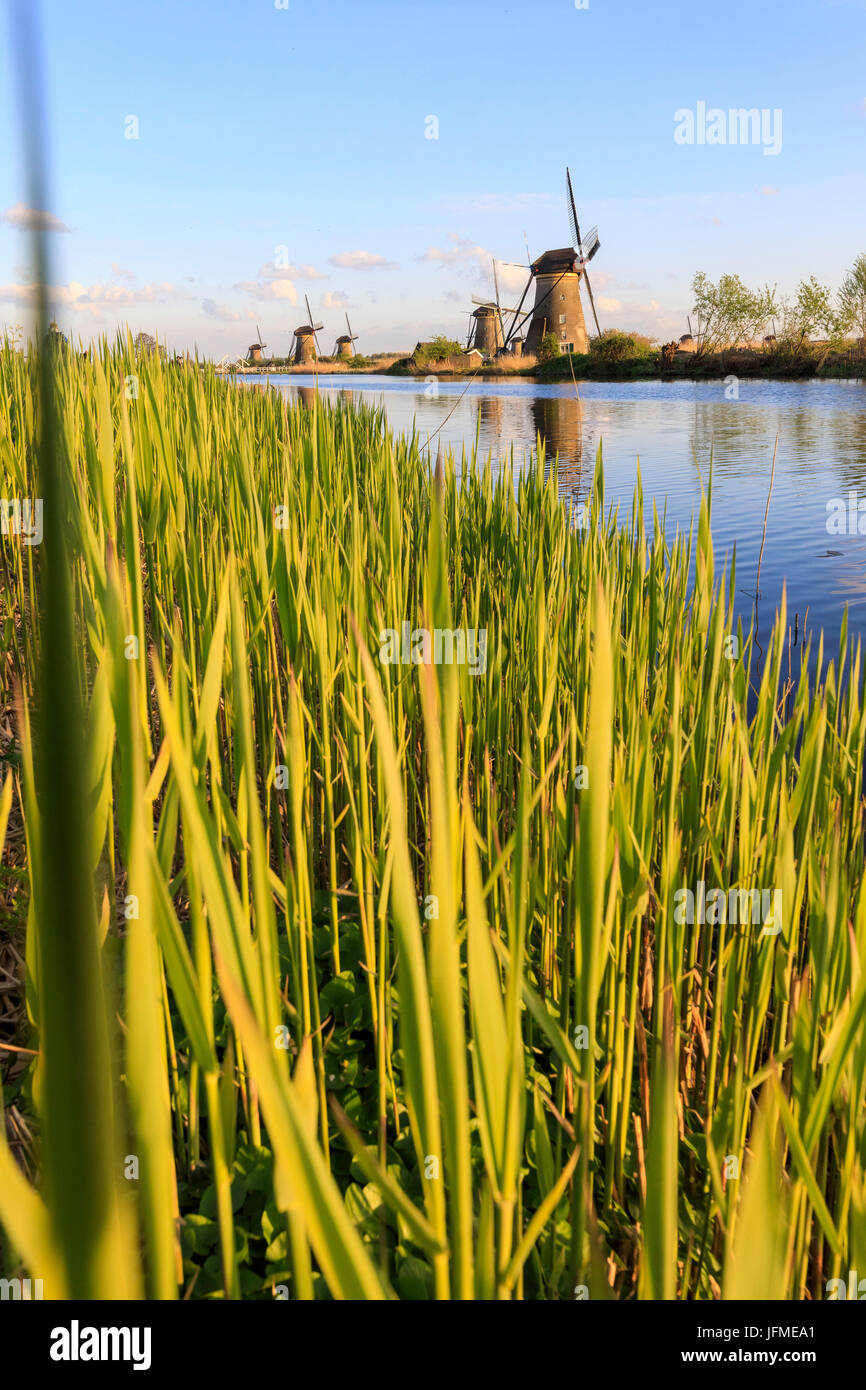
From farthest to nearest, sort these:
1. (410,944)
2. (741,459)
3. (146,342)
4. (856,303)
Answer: (856,303) < (741,459) < (146,342) < (410,944)

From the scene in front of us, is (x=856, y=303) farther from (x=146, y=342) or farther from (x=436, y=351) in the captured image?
(x=146, y=342)

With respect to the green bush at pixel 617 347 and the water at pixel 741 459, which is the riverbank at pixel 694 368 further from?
the water at pixel 741 459

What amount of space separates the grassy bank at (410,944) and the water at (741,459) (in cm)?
63

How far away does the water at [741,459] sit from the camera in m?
5.89

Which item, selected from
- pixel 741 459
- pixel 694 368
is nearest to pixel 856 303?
pixel 694 368

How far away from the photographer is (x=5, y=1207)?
335mm

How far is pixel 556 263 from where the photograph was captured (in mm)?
32500

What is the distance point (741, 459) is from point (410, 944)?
1202 cm

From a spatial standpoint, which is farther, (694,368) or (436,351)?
(436,351)

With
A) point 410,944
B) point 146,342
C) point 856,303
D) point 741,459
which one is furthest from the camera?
point 856,303

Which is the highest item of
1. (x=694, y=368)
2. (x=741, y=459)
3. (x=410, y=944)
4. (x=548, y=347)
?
(x=548, y=347)
